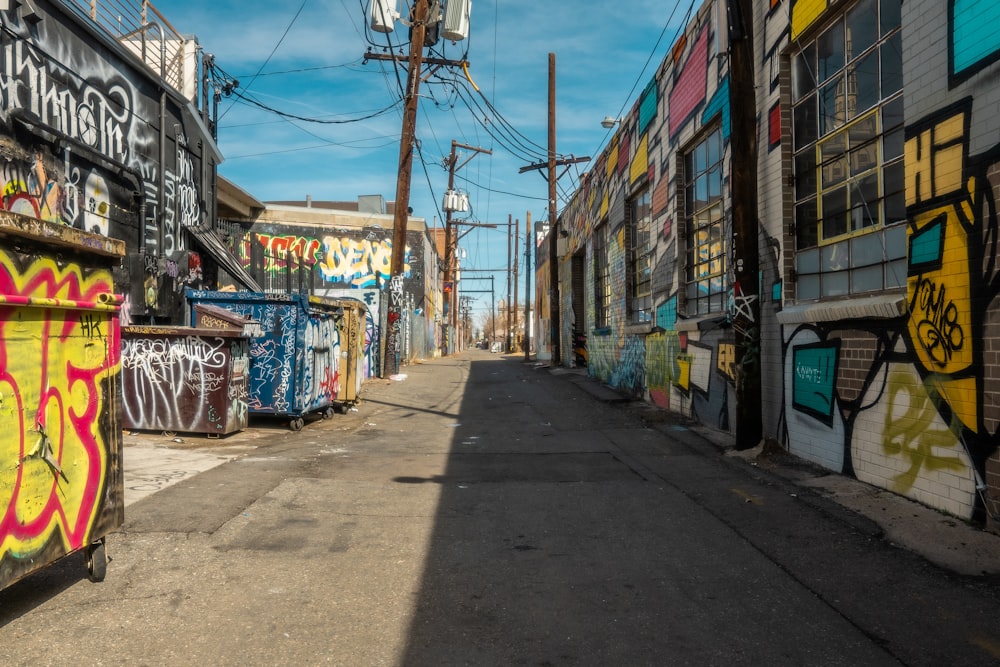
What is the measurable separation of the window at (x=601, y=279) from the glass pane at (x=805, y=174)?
10.0 m

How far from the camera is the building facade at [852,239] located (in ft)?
15.6

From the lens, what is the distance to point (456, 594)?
3828 millimetres

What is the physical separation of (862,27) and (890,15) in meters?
0.45

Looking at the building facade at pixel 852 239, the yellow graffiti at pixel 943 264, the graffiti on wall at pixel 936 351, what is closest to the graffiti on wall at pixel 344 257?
the building facade at pixel 852 239

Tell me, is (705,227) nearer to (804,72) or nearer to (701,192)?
(701,192)

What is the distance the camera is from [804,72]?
7.53 metres

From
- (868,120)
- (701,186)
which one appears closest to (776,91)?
(868,120)

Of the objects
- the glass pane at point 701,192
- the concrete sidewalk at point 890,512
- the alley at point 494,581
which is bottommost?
→ the alley at point 494,581

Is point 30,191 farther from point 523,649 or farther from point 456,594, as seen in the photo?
point 523,649

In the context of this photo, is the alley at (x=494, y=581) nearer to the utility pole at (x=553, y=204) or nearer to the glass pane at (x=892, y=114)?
the glass pane at (x=892, y=114)

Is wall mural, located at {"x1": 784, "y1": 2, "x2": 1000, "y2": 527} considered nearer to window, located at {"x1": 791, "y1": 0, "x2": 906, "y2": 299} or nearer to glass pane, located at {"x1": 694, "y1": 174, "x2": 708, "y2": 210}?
window, located at {"x1": 791, "y1": 0, "x2": 906, "y2": 299}

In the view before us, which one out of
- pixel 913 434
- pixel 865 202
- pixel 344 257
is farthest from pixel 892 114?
pixel 344 257

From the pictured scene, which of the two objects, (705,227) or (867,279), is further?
(705,227)

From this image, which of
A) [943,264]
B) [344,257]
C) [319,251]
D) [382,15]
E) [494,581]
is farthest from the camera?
[344,257]
